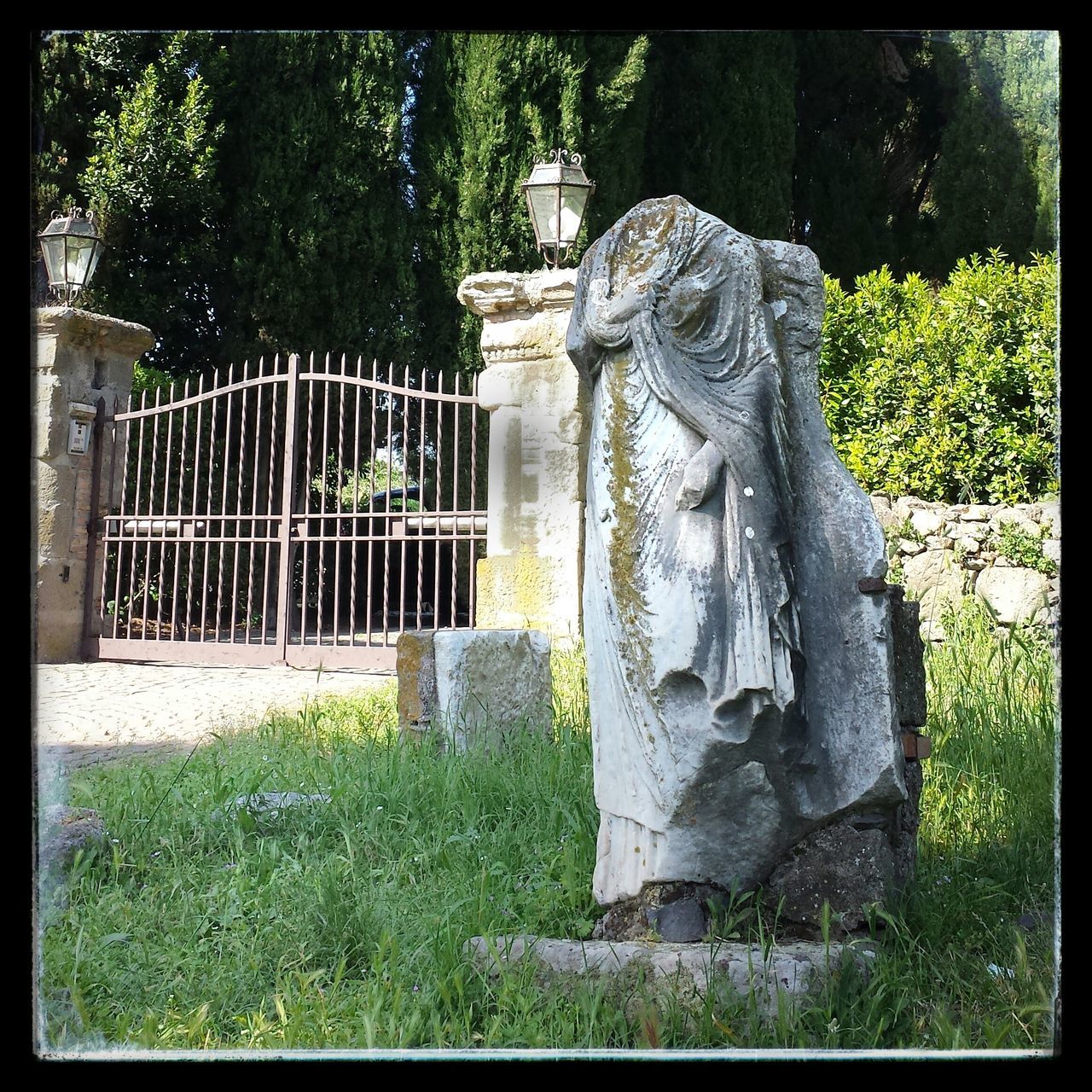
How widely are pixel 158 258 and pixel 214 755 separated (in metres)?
8.77

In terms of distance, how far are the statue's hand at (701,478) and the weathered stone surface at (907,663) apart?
71cm

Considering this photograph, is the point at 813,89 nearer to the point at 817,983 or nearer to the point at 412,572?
the point at 412,572

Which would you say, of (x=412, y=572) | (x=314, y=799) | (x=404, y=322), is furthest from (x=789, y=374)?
(x=412, y=572)

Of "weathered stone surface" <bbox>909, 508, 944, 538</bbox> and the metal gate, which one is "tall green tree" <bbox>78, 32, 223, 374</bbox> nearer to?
the metal gate

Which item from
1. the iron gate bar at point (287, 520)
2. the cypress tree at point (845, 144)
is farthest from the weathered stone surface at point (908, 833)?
the cypress tree at point (845, 144)

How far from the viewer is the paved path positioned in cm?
596

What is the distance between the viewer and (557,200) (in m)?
7.27

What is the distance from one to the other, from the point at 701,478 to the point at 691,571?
240 mm

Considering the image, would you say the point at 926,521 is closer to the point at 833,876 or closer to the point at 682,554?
the point at 833,876

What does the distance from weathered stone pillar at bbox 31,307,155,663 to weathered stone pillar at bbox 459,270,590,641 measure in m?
3.45

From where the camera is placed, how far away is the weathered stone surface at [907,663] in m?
3.03

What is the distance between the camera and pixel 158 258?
11.9 metres

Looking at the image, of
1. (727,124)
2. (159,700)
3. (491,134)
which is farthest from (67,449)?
(727,124)

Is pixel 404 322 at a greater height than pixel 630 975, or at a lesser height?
greater
